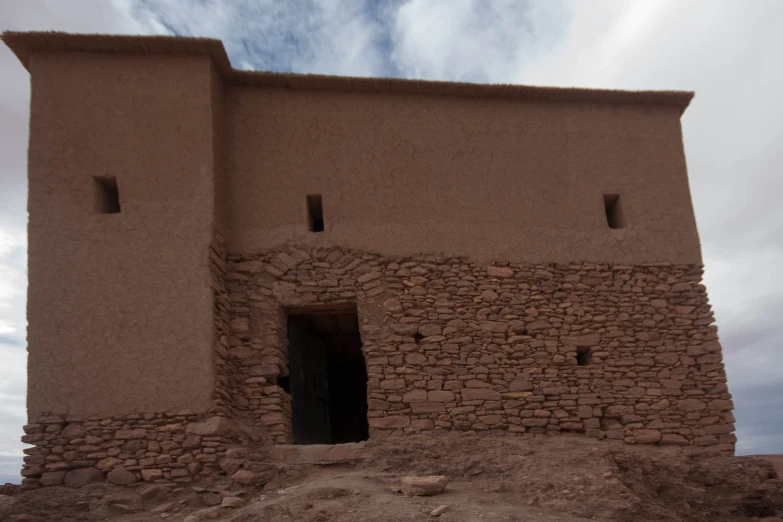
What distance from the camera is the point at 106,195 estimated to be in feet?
29.4

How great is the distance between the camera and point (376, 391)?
28.2 feet

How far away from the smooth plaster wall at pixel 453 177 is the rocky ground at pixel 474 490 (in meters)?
2.69

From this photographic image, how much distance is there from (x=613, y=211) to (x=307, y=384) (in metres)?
5.20

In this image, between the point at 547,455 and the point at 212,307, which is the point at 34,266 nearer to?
the point at 212,307

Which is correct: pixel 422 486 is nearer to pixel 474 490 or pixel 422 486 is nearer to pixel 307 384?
pixel 474 490

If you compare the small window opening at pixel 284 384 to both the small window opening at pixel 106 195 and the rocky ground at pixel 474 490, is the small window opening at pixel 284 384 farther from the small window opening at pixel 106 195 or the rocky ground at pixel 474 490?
the small window opening at pixel 106 195

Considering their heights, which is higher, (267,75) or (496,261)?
(267,75)

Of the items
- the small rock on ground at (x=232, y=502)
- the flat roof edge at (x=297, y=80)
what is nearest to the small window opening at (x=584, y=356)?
the flat roof edge at (x=297, y=80)

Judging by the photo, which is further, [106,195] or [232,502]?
[106,195]

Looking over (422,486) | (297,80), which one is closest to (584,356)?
(422,486)

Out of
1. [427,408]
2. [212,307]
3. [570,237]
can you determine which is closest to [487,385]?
[427,408]

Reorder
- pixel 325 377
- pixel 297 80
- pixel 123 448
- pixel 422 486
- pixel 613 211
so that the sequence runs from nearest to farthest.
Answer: pixel 422 486 → pixel 123 448 → pixel 297 80 → pixel 613 211 → pixel 325 377

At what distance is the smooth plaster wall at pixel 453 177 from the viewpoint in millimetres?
9375

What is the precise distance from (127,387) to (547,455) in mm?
4995
